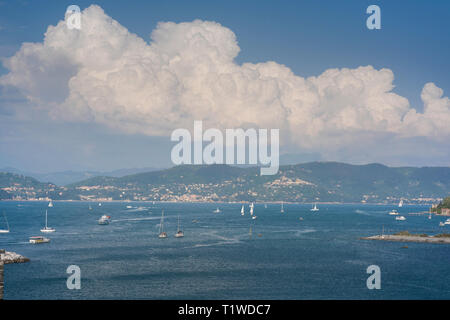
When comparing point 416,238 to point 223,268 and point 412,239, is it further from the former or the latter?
point 223,268

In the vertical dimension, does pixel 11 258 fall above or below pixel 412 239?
above

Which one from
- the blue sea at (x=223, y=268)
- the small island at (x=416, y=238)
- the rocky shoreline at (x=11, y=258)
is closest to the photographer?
the blue sea at (x=223, y=268)

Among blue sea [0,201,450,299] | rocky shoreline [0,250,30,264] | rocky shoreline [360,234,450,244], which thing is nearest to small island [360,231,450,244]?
rocky shoreline [360,234,450,244]

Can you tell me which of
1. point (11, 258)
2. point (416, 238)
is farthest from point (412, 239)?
point (11, 258)

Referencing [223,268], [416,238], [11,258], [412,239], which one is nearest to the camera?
[223,268]

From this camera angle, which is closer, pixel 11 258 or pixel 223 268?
pixel 223 268

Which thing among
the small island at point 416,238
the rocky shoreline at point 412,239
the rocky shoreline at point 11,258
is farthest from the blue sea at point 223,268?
the small island at point 416,238

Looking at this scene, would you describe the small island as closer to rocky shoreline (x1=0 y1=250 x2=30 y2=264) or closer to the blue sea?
the blue sea

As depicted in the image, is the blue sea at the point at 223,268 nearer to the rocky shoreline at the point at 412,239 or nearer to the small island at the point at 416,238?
the rocky shoreline at the point at 412,239
